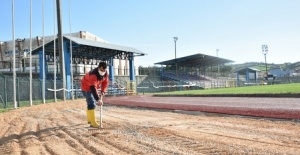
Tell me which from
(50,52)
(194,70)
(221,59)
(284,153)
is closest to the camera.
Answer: (284,153)

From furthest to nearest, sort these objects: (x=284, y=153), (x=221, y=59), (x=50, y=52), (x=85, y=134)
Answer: (x=221, y=59)
(x=50, y=52)
(x=85, y=134)
(x=284, y=153)

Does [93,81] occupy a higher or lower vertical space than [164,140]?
higher

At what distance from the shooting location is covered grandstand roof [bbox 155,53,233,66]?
6438 cm

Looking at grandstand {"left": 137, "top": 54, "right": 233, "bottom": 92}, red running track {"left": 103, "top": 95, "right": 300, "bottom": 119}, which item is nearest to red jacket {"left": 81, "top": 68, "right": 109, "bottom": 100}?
red running track {"left": 103, "top": 95, "right": 300, "bottom": 119}

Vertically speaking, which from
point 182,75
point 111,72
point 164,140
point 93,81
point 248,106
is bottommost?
point 248,106

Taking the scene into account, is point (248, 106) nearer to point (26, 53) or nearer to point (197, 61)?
point (26, 53)

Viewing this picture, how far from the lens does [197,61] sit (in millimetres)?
70312

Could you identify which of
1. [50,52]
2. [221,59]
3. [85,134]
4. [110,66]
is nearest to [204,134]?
[85,134]

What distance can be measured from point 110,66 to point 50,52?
958 centimetres

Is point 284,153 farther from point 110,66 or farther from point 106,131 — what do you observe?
point 110,66

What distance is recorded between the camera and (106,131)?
7.99 meters

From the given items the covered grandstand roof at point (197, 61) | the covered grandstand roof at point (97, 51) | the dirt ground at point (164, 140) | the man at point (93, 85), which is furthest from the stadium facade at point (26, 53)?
the dirt ground at point (164, 140)

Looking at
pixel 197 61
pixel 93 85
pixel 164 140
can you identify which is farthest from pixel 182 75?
pixel 164 140

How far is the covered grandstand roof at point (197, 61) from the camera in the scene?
2535 inches
